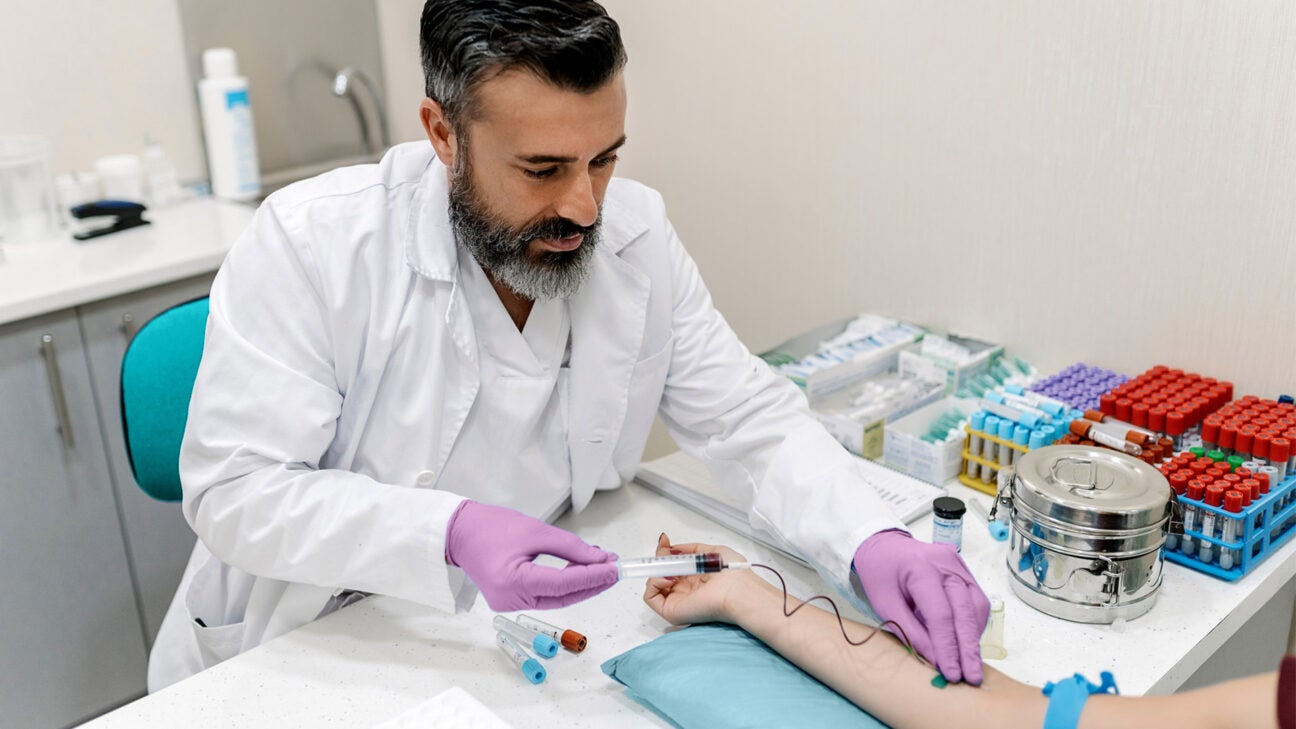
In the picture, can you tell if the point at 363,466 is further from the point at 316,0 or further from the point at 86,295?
the point at 316,0

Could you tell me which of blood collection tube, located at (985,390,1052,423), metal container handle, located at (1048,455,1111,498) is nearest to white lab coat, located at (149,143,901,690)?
metal container handle, located at (1048,455,1111,498)

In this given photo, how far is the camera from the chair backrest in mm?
1705

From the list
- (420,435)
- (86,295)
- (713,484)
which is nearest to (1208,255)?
(713,484)

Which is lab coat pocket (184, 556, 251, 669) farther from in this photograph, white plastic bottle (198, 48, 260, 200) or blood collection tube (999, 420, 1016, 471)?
white plastic bottle (198, 48, 260, 200)

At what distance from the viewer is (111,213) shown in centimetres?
241

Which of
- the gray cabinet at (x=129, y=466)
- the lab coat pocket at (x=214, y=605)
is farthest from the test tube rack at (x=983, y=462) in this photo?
the gray cabinet at (x=129, y=466)

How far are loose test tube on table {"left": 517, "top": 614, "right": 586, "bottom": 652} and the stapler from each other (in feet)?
5.38

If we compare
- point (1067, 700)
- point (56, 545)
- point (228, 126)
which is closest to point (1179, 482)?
point (1067, 700)

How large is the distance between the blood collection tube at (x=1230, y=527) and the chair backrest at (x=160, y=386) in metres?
1.49

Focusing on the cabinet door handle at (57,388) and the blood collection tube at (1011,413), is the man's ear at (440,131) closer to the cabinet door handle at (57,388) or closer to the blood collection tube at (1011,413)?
the blood collection tube at (1011,413)

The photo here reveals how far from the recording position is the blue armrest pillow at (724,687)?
108cm

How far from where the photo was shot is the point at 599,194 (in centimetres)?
136

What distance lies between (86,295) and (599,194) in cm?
126

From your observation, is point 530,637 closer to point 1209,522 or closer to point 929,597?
point 929,597
